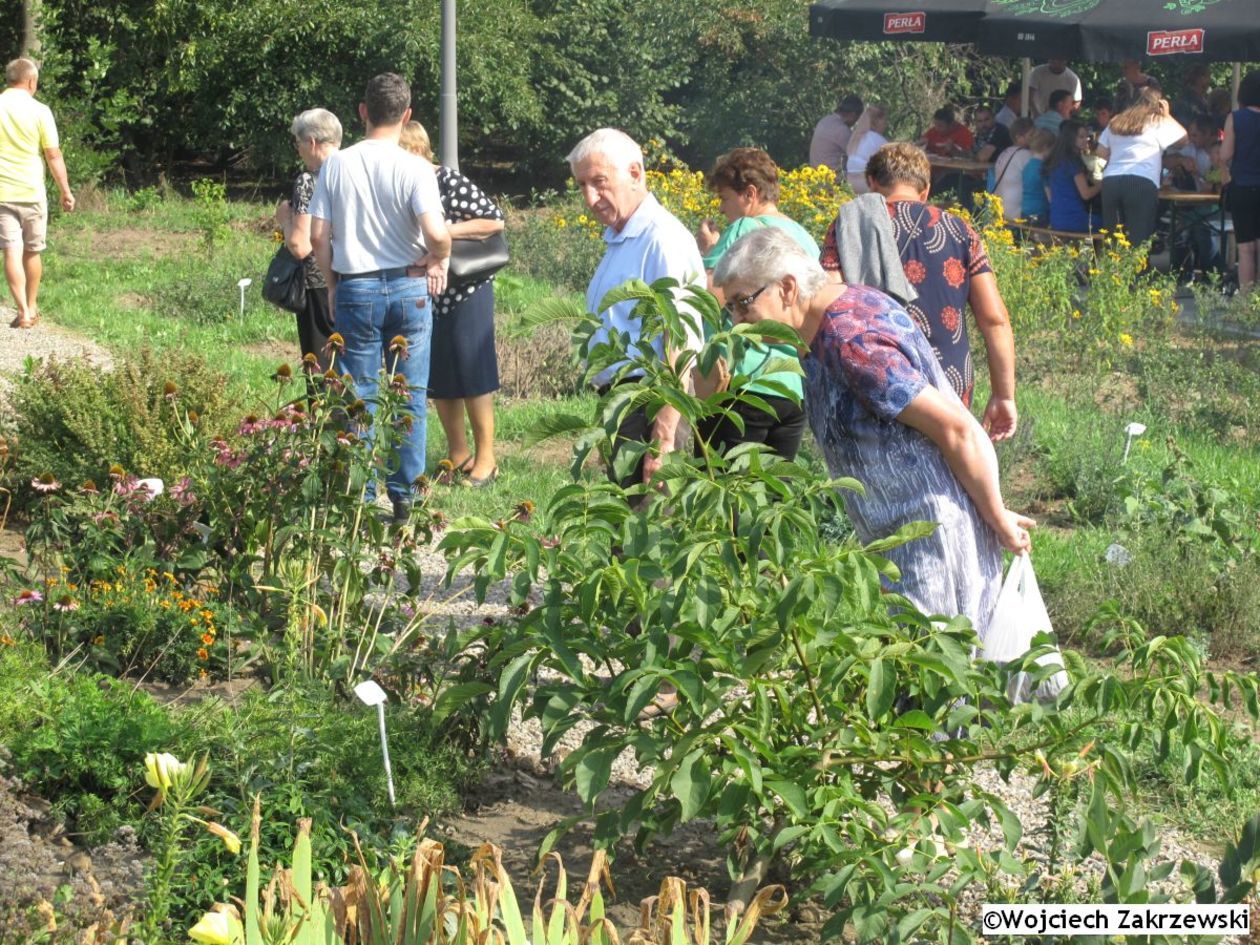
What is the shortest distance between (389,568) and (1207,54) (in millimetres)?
10063

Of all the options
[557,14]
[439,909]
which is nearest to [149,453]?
[439,909]

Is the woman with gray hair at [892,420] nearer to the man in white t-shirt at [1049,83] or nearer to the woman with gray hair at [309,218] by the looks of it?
the woman with gray hair at [309,218]

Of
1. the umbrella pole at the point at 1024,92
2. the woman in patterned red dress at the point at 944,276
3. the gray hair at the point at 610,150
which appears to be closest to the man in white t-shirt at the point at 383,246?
the gray hair at the point at 610,150

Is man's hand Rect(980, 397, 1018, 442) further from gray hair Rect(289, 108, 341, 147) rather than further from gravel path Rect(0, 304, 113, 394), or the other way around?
gravel path Rect(0, 304, 113, 394)

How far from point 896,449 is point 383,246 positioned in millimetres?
3132

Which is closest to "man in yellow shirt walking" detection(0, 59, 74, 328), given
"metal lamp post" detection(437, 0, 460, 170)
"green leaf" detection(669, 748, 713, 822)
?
"metal lamp post" detection(437, 0, 460, 170)

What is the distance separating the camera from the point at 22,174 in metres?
10.8

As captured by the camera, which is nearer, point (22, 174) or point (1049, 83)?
point (22, 174)

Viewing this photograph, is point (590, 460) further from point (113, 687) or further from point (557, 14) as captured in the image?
point (557, 14)

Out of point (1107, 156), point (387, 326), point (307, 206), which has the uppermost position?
point (1107, 156)

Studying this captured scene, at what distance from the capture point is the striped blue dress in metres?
3.79

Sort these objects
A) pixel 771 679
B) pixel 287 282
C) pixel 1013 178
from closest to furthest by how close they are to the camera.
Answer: pixel 771 679 → pixel 287 282 → pixel 1013 178

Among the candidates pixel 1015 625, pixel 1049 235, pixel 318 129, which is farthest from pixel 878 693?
pixel 1049 235

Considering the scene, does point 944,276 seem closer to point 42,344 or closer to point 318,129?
point 318,129
